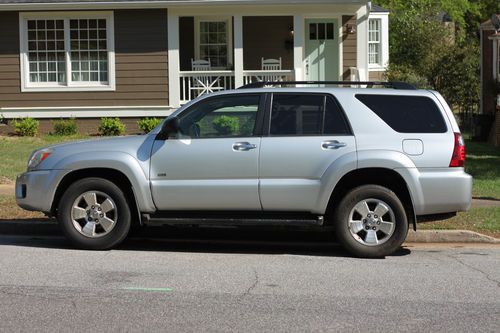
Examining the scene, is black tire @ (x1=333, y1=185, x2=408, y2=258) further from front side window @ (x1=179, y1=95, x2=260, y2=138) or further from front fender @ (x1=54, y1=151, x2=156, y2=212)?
front fender @ (x1=54, y1=151, x2=156, y2=212)

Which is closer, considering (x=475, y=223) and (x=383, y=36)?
(x=475, y=223)

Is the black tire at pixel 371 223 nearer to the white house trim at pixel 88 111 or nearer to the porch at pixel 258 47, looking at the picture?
the porch at pixel 258 47

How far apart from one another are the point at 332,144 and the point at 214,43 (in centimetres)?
1419

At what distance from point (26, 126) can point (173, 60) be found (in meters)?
4.21

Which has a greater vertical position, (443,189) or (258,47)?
(258,47)

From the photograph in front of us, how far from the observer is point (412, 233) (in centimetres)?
959

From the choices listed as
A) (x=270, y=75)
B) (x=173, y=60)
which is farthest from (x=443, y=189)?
(x=173, y=60)

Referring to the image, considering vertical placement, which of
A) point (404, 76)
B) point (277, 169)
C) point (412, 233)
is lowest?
point (412, 233)

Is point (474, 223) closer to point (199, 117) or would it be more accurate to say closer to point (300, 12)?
point (199, 117)

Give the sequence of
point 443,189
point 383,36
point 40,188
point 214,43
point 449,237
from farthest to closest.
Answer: point 383,36 → point 214,43 → point 449,237 → point 40,188 → point 443,189

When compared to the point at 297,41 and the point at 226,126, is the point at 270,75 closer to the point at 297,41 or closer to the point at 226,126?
the point at 297,41

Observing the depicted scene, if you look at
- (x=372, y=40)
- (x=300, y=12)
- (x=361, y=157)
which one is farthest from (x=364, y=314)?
(x=372, y=40)

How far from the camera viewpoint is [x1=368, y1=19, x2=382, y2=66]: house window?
2959 centimetres

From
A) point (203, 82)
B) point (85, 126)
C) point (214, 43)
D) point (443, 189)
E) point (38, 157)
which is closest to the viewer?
point (443, 189)
